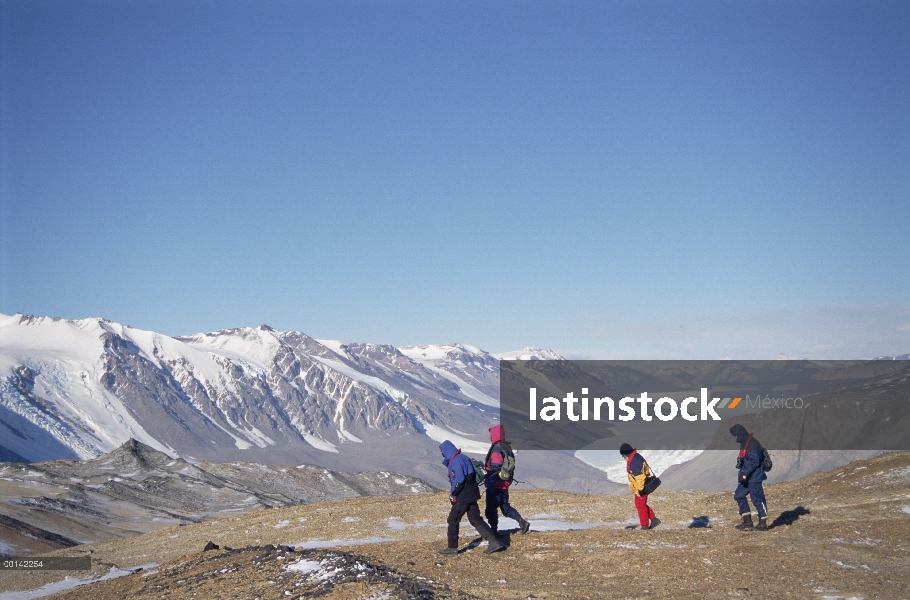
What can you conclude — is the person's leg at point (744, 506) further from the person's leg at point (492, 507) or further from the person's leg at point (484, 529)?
the person's leg at point (484, 529)

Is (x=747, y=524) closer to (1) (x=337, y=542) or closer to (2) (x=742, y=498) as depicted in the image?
(2) (x=742, y=498)

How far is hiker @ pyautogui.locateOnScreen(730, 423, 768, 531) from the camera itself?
17.6m

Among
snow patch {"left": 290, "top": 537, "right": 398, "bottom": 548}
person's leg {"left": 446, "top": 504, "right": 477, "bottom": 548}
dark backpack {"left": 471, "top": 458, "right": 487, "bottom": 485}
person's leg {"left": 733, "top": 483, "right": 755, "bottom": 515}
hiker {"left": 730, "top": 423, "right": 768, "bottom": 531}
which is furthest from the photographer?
snow patch {"left": 290, "top": 537, "right": 398, "bottom": 548}

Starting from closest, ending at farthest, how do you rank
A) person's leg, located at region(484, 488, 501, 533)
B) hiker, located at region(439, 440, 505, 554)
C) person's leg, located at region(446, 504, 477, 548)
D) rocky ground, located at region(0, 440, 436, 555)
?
1. hiker, located at region(439, 440, 505, 554)
2. person's leg, located at region(446, 504, 477, 548)
3. person's leg, located at region(484, 488, 501, 533)
4. rocky ground, located at region(0, 440, 436, 555)

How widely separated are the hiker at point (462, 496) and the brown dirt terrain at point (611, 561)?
34 centimetres

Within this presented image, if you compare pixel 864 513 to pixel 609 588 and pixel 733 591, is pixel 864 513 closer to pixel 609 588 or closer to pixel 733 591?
pixel 733 591

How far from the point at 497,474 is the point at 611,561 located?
294 cm

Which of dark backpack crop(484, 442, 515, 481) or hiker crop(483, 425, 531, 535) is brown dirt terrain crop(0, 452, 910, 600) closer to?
hiker crop(483, 425, 531, 535)

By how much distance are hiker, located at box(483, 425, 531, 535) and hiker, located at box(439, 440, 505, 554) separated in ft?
1.46

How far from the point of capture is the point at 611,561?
15.3 metres

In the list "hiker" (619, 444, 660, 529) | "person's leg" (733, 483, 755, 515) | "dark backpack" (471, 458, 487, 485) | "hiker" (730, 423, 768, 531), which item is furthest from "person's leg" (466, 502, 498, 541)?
"person's leg" (733, 483, 755, 515)

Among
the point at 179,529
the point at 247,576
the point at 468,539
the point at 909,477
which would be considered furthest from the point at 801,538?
the point at 179,529

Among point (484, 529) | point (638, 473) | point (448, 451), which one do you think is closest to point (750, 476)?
point (638, 473)

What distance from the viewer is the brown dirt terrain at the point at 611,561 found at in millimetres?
13344
